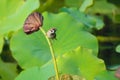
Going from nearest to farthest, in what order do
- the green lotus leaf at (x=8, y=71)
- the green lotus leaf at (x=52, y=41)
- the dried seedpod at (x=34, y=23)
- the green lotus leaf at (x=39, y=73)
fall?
the dried seedpod at (x=34, y=23) < the green lotus leaf at (x=39, y=73) < the green lotus leaf at (x=52, y=41) < the green lotus leaf at (x=8, y=71)

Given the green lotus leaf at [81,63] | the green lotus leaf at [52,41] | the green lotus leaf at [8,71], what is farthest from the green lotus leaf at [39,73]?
the green lotus leaf at [8,71]

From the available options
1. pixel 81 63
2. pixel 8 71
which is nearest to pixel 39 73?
pixel 81 63

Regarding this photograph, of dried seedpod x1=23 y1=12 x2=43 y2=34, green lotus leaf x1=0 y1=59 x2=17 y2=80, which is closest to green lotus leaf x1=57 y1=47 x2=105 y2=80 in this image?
dried seedpod x1=23 y1=12 x2=43 y2=34

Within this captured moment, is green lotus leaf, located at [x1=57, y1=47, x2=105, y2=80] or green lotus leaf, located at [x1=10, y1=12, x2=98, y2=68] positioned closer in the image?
green lotus leaf, located at [x1=57, y1=47, x2=105, y2=80]

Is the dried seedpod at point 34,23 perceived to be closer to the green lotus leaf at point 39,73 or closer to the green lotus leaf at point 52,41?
the green lotus leaf at point 39,73

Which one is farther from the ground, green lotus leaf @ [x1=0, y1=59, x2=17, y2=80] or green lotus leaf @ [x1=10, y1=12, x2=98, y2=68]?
green lotus leaf @ [x1=10, y1=12, x2=98, y2=68]

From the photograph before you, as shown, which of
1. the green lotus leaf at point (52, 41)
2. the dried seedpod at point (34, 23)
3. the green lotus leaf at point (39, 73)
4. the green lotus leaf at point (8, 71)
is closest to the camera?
the dried seedpod at point (34, 23)

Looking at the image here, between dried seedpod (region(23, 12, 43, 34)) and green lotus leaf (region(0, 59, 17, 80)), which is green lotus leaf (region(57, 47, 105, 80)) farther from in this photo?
green lotus leaf (region(0, 59, 17, 80))

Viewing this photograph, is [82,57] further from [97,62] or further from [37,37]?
[37,37]

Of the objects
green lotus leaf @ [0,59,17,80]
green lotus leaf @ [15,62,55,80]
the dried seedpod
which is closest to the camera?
the dried seedpod

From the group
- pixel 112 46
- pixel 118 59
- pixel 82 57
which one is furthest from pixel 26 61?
pixel 112 46

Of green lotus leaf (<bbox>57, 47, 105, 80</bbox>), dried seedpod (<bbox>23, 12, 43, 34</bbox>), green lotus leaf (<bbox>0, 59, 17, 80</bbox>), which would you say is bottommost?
green lotus leaf (<bbox>0, 59, 17, 80</bbox>)
